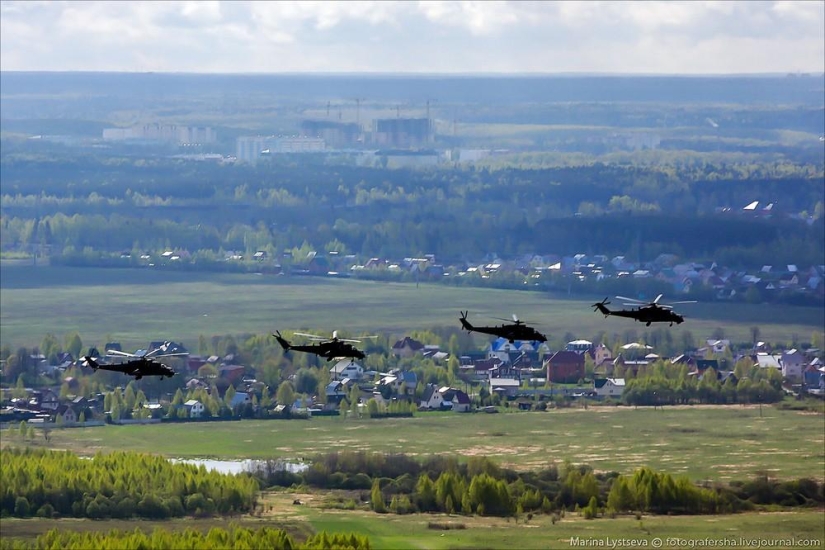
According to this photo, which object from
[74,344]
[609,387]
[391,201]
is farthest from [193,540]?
[391,201]

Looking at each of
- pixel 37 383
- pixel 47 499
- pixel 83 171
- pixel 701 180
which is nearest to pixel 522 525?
pixel 47 499

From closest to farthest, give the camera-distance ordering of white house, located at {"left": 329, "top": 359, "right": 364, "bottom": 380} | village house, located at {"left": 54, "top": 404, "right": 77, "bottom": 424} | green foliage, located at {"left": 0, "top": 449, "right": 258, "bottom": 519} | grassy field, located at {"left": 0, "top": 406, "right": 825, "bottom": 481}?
green foliage, located at {"left": 0, "top": 449, "right": 258, "bottom": 519}, grassy field, located at {"left": 0, "top": 406, "right": 825, "bottom": 481}, village house, located at {"left": 54, "top": 404, "right": 77, "bottom": 424}, white house, located at {"left": 329, "top": 359, "right": 364, "bottom": 380}

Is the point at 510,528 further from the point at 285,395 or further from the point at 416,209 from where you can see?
the point at 416,209

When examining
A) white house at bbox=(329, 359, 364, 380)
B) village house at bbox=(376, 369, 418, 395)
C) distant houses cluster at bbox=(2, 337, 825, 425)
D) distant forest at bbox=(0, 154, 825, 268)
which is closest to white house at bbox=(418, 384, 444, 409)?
distant houses cluster at bbox=(2, 337, 825, 425)

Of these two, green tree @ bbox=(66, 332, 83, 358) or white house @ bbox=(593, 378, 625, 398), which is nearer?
white house @ bbox=(593, 378, 625, 398)

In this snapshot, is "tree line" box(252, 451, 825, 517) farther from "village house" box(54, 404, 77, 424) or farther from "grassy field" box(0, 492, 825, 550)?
"village house" box(54, 404, 77, 424)

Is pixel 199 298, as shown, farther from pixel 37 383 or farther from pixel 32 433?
pixel 32 433
